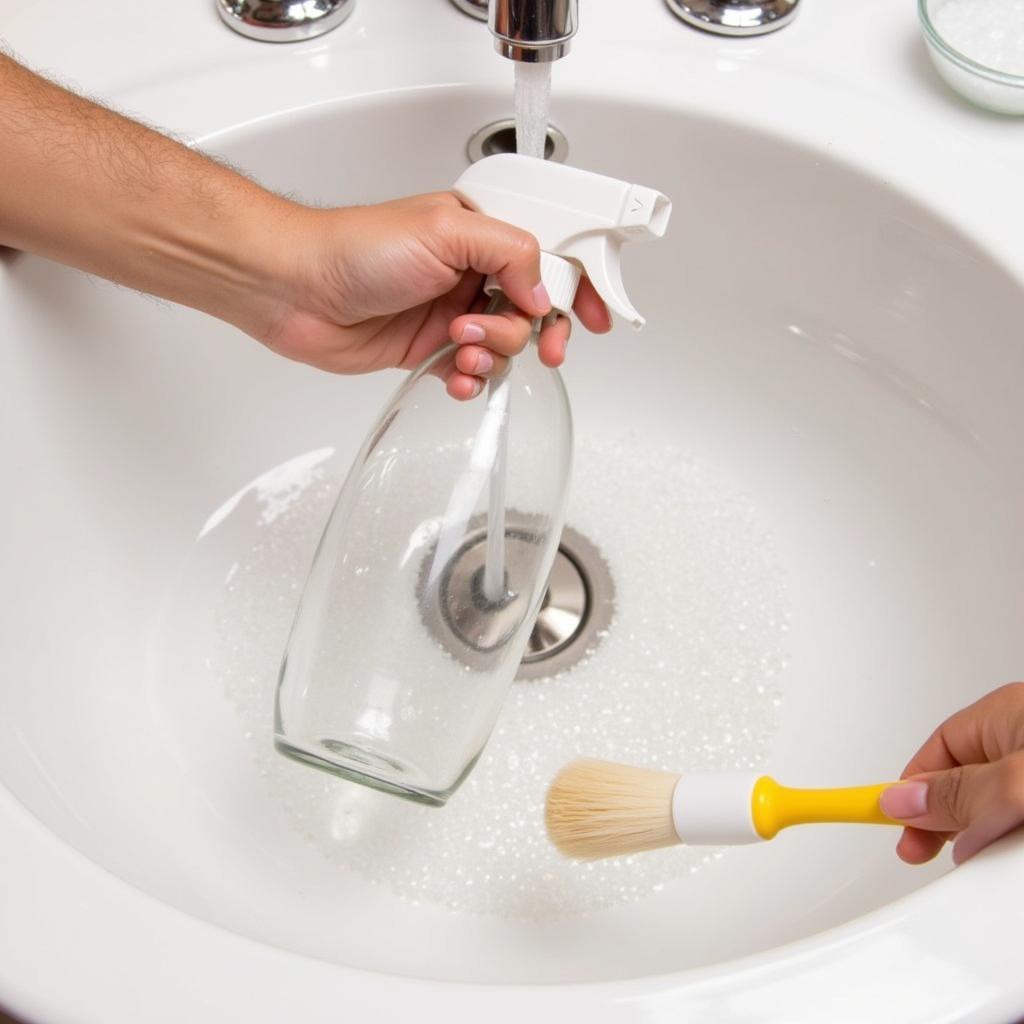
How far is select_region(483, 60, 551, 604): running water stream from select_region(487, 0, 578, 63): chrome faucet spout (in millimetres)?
15

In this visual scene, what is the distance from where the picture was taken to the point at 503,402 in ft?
1.63

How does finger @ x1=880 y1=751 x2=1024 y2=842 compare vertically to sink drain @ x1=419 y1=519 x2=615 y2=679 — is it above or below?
above

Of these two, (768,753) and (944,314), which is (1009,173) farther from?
(768,753)

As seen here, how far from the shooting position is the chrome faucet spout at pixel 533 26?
45 centimetres

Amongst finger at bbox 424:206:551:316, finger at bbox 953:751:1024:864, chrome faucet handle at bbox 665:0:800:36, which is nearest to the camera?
finger at bbox 953:751:1024:864

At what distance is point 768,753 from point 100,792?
29 centimetres

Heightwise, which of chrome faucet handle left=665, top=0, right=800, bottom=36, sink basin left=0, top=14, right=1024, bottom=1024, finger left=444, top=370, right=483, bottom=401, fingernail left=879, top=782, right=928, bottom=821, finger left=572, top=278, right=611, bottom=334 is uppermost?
chrome faucet handle left=665, top=0, right=800, bottom=36

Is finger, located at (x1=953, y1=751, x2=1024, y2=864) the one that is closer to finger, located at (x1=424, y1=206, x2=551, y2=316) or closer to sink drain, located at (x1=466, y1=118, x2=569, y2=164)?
finger, located at (x1=424, y1=206, x2=551, y2=316)

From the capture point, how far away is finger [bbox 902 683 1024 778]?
0.37 metres

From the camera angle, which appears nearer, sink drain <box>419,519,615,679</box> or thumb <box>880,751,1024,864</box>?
thumb <box>880,751,1024,864</box>

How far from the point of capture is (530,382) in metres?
0.50

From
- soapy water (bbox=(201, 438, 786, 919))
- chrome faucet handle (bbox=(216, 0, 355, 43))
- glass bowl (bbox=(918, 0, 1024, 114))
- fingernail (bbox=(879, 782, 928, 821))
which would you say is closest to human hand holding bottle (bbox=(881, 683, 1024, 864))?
fingernail (bbox=(879, 782, 928, 821))

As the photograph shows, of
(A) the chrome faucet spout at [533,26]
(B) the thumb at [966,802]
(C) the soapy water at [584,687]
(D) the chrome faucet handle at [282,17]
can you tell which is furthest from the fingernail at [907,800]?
(D) the chrome faucet handle at [282,17]

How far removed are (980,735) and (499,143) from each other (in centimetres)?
A: 37
